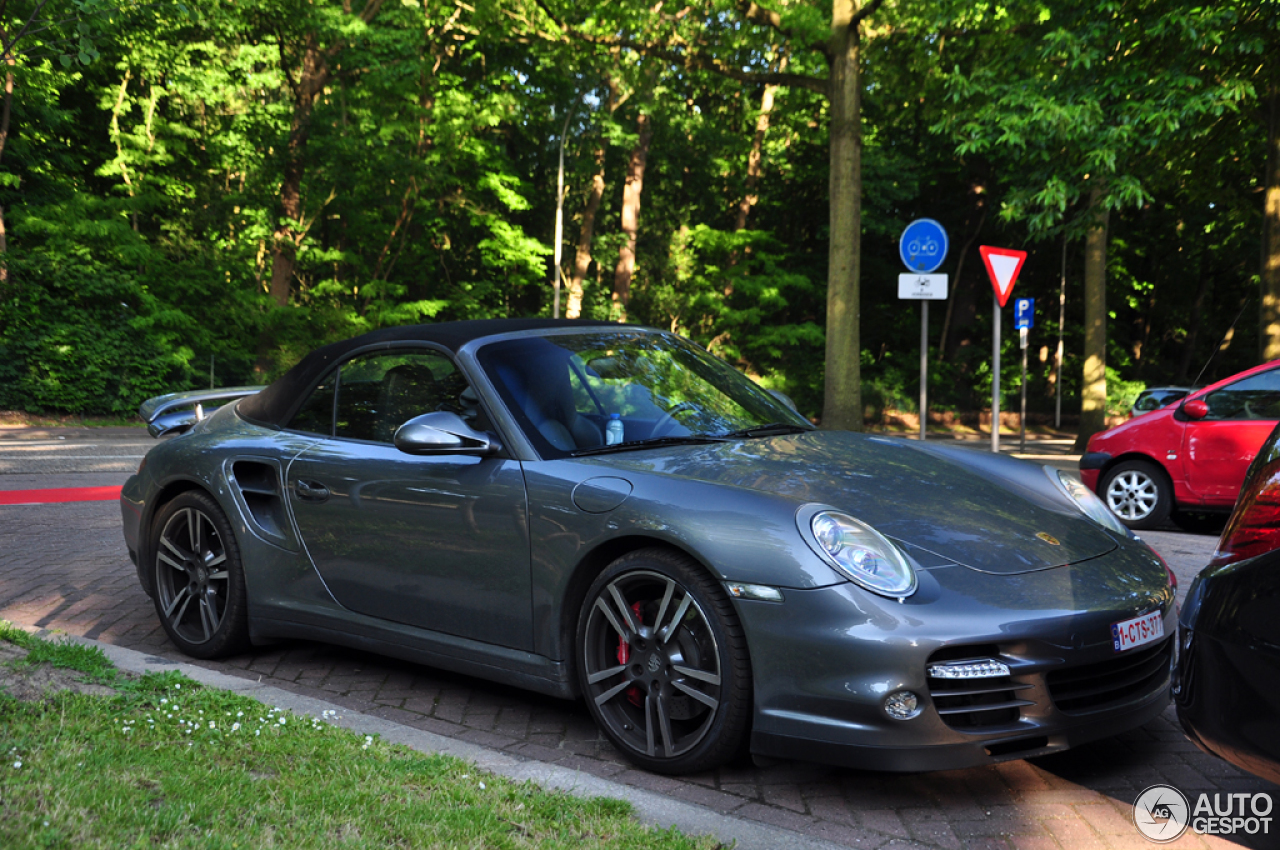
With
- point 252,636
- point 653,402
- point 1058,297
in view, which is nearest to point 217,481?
point 252,636

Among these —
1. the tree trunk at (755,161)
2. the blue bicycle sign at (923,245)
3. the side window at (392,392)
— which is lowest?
the side window at (392,392)

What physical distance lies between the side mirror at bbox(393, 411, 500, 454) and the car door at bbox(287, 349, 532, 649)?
8 cm

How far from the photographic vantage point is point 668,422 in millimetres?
4098

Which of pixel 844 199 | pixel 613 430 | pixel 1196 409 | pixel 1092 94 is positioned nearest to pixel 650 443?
pixel 613 430

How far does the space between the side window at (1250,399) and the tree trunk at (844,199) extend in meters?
7.30

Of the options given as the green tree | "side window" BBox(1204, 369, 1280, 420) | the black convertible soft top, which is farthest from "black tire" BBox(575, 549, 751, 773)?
the green tree

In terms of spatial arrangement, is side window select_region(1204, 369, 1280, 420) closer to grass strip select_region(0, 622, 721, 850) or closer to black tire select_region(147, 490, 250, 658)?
grass strip select_region(0, 622, 721, 850)

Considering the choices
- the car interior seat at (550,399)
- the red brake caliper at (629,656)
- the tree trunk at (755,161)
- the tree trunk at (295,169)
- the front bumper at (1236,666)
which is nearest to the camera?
the front bumper at (1236,666)

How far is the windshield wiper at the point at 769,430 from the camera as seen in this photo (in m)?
4.16

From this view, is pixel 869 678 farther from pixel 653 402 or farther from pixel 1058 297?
pixel 1058 297

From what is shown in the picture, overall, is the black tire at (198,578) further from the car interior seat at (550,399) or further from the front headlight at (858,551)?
the front headlight at (858,551)

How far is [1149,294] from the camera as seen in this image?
122ft

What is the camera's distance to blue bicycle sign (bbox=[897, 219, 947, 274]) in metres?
10.8
